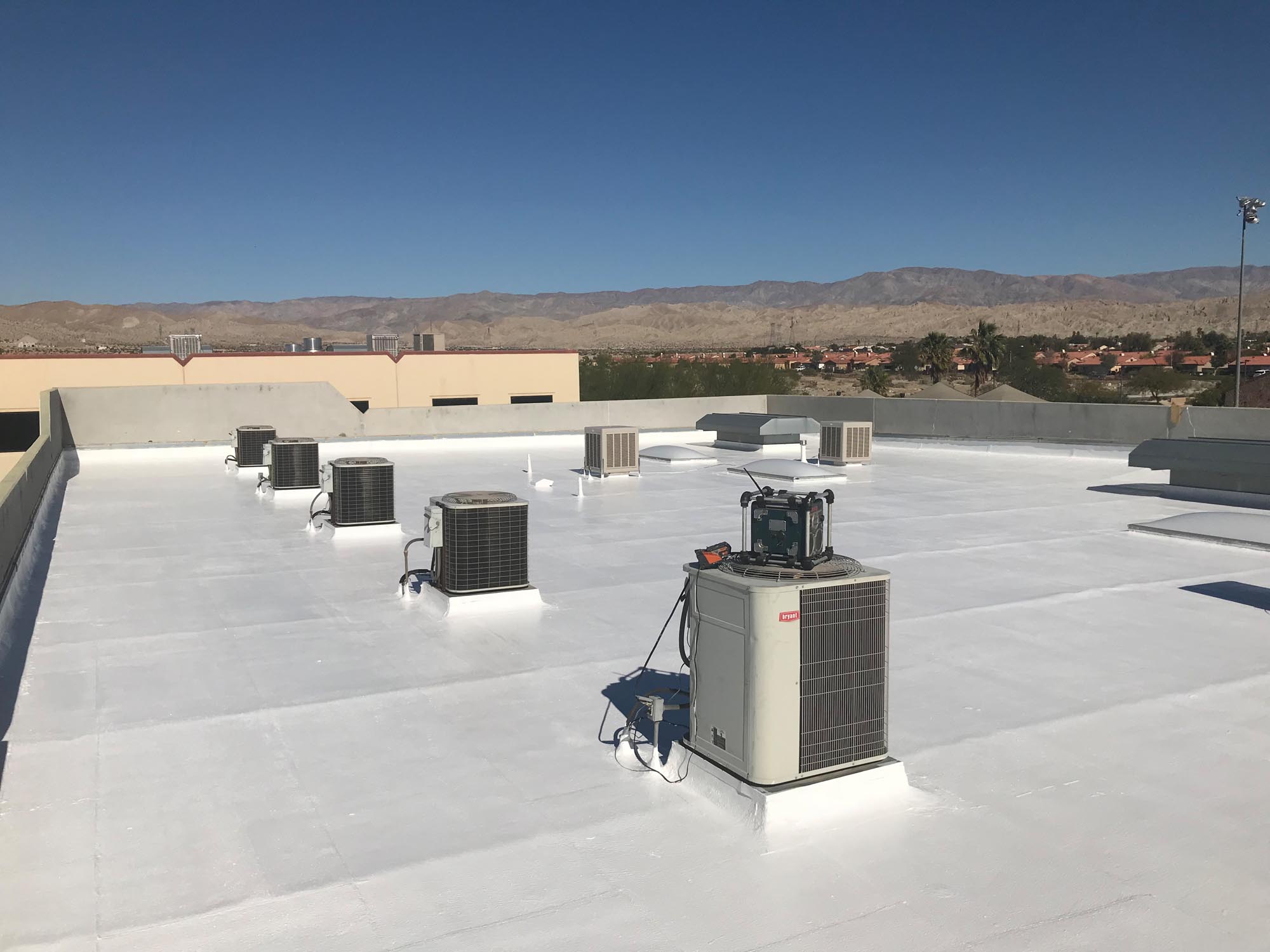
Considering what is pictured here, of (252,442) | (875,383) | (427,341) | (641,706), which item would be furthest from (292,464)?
(875,383)

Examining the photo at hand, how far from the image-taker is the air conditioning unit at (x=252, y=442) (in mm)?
22500

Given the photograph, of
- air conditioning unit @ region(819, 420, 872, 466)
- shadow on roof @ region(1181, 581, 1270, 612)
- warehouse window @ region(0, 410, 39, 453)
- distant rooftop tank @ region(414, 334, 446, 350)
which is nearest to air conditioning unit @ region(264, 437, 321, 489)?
air conditioning unit @ region(819, 420, 872, 466)

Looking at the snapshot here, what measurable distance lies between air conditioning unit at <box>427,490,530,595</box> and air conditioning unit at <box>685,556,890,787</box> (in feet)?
15.2

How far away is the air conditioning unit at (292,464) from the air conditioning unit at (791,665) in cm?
1416

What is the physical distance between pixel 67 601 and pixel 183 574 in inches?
57.5

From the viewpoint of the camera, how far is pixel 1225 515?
14195mm

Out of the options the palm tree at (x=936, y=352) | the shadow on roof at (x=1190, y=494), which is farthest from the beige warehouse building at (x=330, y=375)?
the palm tree at (x=936, y=352)

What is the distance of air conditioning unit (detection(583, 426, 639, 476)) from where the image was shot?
2186cm

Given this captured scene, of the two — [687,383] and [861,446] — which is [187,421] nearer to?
[861,446]

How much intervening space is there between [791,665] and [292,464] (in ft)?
→ 48.8

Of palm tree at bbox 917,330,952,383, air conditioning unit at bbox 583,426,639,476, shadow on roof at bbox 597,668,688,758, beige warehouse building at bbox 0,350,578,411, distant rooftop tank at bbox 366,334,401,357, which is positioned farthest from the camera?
palm tree at bbox 917,330,952,383

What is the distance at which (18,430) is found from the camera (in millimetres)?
36656

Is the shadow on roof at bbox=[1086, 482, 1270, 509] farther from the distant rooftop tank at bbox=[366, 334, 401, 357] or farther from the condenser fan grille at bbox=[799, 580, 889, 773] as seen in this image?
the distant rooftop tank at bbox=[366, 334, 401, 357]

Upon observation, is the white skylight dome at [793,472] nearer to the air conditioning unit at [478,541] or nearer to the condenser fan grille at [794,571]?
the air conditioning unit at [478,541]
